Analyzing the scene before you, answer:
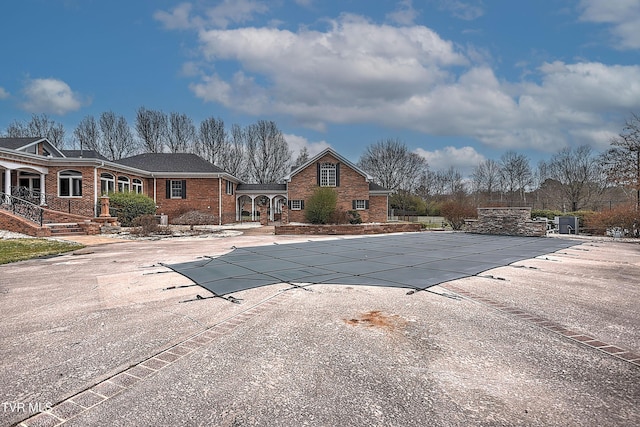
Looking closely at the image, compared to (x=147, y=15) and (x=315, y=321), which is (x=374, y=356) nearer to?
(x=315, y=321)

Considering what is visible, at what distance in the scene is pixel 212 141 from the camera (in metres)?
45.6

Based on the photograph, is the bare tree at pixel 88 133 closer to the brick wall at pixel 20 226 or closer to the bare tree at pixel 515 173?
the brick wall at pixel 20 226

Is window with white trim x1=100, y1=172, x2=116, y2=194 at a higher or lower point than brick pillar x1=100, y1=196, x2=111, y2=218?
higher

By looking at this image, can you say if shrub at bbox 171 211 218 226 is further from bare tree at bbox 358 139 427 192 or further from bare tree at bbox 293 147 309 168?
bare tree at bbox 358 139 427 192

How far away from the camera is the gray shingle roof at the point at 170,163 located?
26922mm

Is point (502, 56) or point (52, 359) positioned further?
point (502, 56)

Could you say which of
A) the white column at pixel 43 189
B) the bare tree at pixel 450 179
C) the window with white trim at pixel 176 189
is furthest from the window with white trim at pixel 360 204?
the bare tree at pixel 450 179

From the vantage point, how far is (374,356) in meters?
3.08

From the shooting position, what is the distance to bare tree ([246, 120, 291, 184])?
46.1 m

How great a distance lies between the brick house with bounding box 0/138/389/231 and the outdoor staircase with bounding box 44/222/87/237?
178 cm

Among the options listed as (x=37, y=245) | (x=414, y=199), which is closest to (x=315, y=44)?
(x=37, y=245)

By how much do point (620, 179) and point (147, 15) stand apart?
23.3 meters

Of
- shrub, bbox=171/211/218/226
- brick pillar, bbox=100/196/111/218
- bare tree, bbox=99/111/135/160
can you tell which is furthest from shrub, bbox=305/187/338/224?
bare tree, bbox=99/111/135/160

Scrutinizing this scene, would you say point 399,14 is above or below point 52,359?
above
